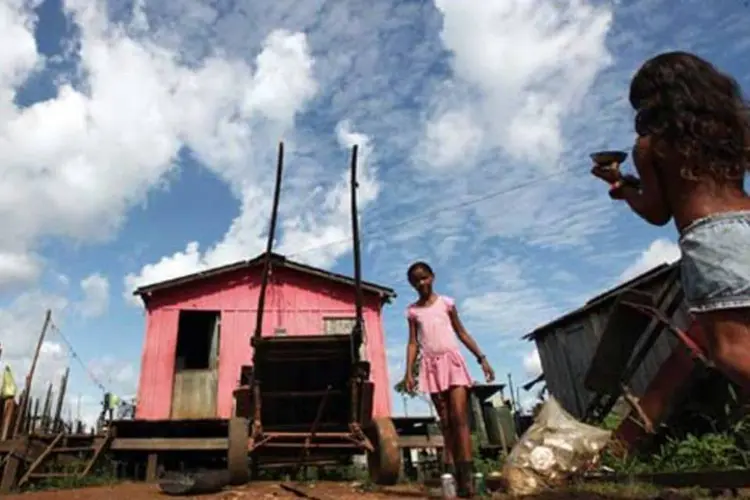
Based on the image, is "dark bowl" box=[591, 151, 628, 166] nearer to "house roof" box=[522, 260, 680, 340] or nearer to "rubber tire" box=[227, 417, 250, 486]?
"rubber tire" box=[227, 417, 250, 486]

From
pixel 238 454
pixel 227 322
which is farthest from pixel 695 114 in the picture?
pixel 227 322

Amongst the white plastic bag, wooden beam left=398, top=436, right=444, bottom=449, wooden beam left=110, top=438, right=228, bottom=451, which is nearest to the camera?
the white plastic bag

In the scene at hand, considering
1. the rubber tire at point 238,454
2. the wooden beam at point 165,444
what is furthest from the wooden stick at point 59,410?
the rubber tire at point 238,454

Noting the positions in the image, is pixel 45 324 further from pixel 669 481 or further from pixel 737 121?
pixel 737 121

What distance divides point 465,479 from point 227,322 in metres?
12.0

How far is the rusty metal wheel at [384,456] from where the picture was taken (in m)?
5.89

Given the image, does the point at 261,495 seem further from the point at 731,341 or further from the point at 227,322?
the point at 227,322

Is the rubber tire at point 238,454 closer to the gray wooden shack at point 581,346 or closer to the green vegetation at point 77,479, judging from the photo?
the green vegetation at point 77,479

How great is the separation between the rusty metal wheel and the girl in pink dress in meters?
0.95

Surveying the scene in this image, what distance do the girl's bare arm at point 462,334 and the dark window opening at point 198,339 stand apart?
437 inches

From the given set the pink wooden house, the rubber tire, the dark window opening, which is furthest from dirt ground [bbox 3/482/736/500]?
the dark window opening

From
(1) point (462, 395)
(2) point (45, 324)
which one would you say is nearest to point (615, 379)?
(1) point (462, 395)

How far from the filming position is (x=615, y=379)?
839cm

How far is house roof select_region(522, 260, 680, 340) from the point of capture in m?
14.3
